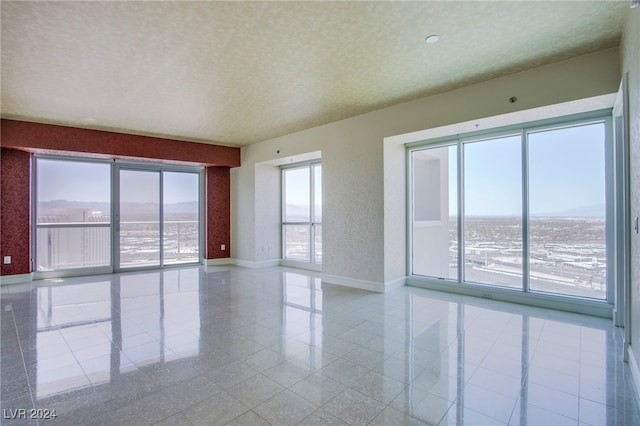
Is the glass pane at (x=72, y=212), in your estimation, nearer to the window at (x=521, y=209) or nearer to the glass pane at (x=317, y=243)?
the glass pane at (x=317, y=243)

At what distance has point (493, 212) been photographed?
4707 mm

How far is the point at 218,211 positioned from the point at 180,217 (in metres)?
0.90

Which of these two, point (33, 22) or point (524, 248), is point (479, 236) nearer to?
point (524, 248)

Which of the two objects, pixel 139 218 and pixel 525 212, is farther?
pixel 139 218

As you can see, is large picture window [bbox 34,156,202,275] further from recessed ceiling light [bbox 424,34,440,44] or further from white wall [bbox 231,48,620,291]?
recessed ceiling light [bbox 424,34,440,44]

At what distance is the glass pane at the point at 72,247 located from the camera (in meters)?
6.25

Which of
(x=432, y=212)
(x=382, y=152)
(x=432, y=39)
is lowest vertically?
(x=432, y=212)

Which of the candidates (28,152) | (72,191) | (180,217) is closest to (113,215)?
(72,191)

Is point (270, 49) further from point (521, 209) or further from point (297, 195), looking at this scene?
point (297, 195)

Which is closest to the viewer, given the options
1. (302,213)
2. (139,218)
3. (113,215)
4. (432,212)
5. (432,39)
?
(432,39)

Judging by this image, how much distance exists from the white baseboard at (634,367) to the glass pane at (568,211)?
5.02ft

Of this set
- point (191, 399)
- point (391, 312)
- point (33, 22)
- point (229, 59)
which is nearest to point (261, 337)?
point (191, 399)

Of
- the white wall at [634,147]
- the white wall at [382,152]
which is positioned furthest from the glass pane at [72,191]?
the white wall at [634,147]

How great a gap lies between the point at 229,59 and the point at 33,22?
161 cm
